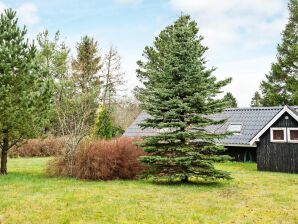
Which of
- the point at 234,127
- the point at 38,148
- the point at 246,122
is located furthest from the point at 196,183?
the point at 38,148

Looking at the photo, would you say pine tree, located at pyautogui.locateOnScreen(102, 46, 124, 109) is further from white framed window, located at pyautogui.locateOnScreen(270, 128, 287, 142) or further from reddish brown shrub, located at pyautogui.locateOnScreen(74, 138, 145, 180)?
reddish brown shrub, located at pyautogui.locateOnScreen(74, 138, 145, 180)

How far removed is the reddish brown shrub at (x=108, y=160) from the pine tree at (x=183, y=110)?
1.23 metres

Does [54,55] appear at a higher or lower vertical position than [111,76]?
higher

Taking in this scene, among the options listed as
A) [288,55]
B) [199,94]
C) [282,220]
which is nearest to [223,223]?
[282,220]

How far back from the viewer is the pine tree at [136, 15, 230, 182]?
14.1 m

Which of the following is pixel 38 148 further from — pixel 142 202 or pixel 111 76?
pixel 142 202

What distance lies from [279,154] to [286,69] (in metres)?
23.6

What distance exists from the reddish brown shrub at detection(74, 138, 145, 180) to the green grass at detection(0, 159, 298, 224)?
77cm

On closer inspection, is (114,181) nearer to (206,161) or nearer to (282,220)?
(206,161)

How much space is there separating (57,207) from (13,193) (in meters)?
2.95

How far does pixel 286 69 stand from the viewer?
41812 mm

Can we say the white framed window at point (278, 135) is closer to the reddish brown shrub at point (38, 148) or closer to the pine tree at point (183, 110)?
the pine tree at point (183, 110)

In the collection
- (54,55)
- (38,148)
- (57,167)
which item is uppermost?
(54,55)

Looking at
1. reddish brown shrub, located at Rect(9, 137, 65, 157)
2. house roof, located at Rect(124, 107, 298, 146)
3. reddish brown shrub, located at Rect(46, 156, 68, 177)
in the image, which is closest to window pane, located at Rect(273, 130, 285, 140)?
house roof, located at Rect(124, 107, 298, 146)
